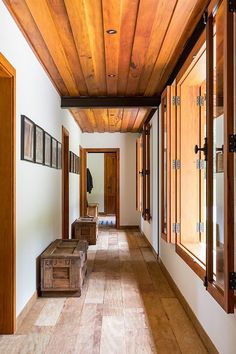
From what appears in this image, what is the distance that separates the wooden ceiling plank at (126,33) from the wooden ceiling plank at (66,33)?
42cm

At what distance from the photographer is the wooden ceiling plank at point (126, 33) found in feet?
8.26

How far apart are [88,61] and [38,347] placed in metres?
2.63

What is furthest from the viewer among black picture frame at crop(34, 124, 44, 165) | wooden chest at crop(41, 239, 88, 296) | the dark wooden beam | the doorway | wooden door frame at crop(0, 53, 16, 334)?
the doorway

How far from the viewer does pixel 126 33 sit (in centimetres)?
295

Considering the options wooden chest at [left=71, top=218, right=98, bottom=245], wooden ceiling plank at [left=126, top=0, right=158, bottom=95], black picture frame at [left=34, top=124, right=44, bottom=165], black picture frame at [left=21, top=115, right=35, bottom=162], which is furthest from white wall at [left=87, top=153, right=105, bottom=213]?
black picture frame at [left=21, top=115, right=35, bottom=162]

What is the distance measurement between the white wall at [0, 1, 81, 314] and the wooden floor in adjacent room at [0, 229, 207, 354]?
29 cm

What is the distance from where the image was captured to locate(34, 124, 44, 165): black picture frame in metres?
3.41

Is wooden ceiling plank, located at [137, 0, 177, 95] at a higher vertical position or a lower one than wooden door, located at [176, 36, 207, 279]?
higher

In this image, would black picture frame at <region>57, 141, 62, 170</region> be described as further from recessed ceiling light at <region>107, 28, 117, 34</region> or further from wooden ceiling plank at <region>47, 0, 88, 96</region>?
recessed ceiling light at <region>107, 28, 117, 34</region>

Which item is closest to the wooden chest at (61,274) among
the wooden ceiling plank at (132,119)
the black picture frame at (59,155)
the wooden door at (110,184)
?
the black picture frame at (59,155)

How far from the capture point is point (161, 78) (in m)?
4.20

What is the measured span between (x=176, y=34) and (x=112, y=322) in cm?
245

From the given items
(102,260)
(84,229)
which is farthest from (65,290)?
(84,229)

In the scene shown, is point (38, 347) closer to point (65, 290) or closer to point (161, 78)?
point (65, 290)
